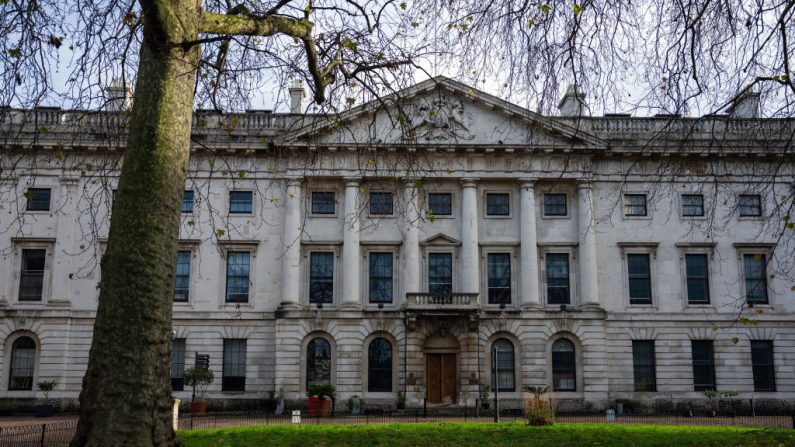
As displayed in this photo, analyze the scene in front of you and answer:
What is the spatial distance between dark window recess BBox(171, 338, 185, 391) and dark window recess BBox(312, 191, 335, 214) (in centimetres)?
869

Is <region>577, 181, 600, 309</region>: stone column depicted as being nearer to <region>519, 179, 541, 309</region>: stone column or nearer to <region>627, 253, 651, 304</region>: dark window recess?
<region>627, 253, 651, 304</region>: dark window recess

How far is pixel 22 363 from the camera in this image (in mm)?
35219

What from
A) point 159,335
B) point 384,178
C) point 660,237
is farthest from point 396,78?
point 660,237

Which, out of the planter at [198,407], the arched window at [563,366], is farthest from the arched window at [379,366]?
the arched window at [563,366]

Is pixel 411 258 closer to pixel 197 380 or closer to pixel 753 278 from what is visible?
pixel 197 380

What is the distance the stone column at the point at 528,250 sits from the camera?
3559 centimetres

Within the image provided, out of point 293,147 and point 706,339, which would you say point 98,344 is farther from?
point 706,339

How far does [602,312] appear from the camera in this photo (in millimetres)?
35375

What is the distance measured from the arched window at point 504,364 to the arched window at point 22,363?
21102 millimetres

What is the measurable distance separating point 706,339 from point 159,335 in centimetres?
3193

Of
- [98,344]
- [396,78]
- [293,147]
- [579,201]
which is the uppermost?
[293,147]

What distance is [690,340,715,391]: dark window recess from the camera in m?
35.6

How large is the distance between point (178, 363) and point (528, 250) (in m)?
17.1

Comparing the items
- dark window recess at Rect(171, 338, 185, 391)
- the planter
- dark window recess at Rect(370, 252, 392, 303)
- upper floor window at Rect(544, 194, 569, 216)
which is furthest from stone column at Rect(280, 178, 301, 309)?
upper floor window at Rect(544, 194, 569, 216)
